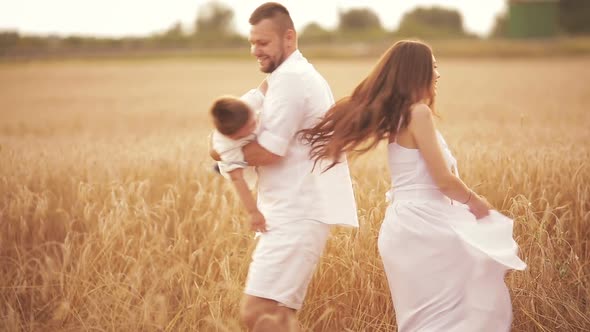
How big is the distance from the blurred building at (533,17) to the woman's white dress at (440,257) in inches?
1918

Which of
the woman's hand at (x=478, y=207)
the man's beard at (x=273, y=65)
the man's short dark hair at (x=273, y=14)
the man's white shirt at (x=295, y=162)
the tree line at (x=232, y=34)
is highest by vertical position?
the man's short dark hair at (x=273, y=14)

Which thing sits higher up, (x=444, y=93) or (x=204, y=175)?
(x=204, y=175)

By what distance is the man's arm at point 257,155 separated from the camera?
2.47 metres

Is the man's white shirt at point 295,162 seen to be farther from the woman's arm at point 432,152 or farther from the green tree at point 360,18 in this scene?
the green tree at point 360,18

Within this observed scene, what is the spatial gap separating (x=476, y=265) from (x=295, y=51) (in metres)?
1.13

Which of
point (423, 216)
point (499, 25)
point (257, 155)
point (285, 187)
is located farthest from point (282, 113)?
point (499, 25)

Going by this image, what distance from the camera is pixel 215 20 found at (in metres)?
80.8

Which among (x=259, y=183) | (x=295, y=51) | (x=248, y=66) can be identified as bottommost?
(x=248, y=66)

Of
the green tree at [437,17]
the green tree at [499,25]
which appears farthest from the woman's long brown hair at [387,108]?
the green tree at [499,25]

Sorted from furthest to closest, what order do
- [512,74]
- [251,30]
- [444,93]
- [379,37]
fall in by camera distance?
1. [379,37]
2. [512,74]
3. [444,93]
4. [251,30]

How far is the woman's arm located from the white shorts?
1.69ft

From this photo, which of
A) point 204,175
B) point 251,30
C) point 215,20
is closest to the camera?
point 251,30

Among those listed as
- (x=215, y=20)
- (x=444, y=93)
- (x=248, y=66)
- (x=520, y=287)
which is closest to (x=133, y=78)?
(x=248, y=66)

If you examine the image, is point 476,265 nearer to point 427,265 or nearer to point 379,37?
point 427,265
